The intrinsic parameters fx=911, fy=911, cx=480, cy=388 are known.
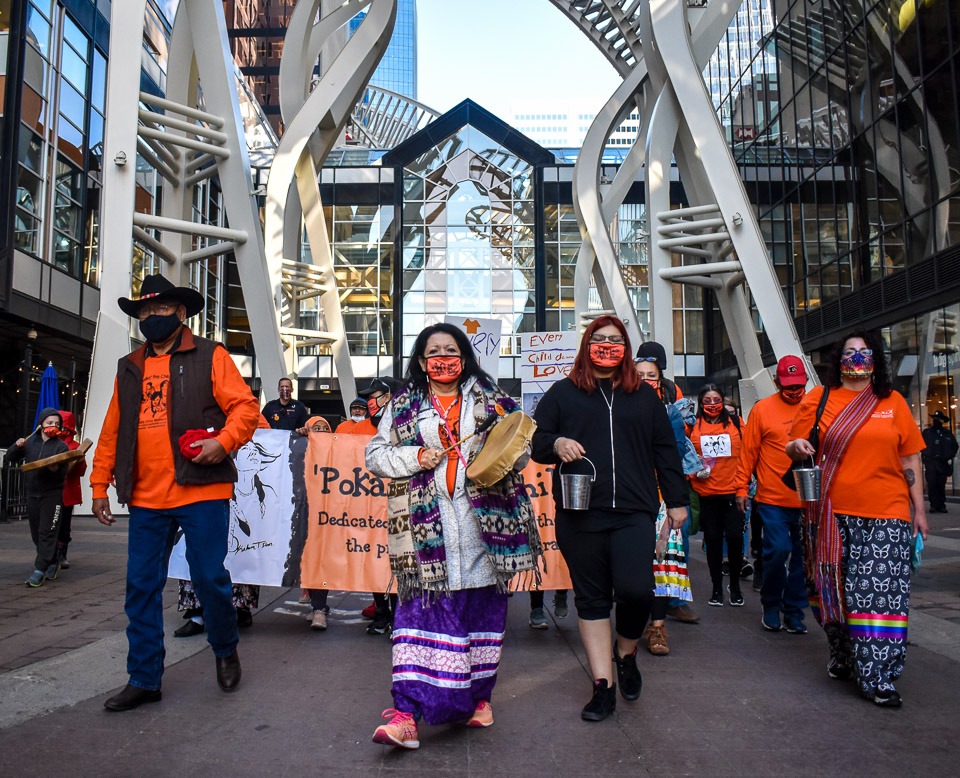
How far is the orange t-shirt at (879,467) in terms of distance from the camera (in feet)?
16.1

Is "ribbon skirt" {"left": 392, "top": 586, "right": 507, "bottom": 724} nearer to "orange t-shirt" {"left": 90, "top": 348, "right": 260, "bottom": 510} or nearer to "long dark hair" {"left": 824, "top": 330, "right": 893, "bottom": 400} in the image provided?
"orange t-shirt" {"left": 90, "top": 348, "right": 260, "bottom": 510}

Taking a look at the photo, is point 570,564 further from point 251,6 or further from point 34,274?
point 251,6

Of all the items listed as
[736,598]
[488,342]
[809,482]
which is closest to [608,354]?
[809,482]

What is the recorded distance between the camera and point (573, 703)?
4703mm

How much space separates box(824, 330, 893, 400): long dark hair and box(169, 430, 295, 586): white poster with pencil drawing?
163 inches

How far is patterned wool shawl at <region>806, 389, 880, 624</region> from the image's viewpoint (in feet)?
16.5

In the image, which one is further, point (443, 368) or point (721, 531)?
point (721, 531)

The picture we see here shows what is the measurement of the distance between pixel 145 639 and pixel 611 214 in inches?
773

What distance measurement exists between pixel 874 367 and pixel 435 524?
2.70 m

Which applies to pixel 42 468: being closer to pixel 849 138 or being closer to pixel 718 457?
pixel 718 457

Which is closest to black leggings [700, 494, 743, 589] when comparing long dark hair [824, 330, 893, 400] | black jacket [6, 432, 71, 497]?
long dark hair [824, 330, 893, 400]

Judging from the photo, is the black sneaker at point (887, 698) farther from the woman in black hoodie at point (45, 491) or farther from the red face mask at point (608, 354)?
the woman in black hoodie at point (45, 491)

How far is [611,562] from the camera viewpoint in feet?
14.7

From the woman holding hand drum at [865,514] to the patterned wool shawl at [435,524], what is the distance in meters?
1.86
